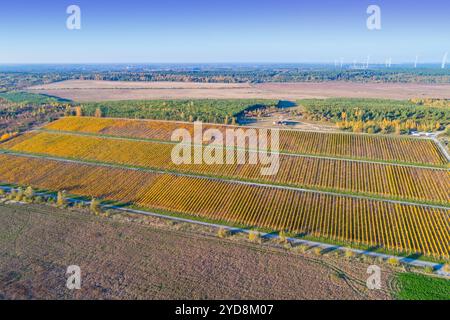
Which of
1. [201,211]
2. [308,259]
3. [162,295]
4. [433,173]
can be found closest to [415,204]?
[433,173]

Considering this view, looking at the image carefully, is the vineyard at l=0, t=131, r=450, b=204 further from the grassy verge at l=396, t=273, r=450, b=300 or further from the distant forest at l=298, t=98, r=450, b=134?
the distant forest at l=298, t=98, r=450, b=134

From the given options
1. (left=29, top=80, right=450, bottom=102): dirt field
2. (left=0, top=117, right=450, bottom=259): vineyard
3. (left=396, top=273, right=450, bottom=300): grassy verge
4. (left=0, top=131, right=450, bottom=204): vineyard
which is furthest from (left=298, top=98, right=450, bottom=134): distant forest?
(left=396, top=273, right=450, bottom=300): grassy verge

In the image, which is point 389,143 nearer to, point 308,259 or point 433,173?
point 433,173

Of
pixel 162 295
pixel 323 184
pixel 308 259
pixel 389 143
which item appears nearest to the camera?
pixel 162 295

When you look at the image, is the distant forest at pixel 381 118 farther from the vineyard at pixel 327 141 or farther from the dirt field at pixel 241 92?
the dirt field at pixel 241 92
